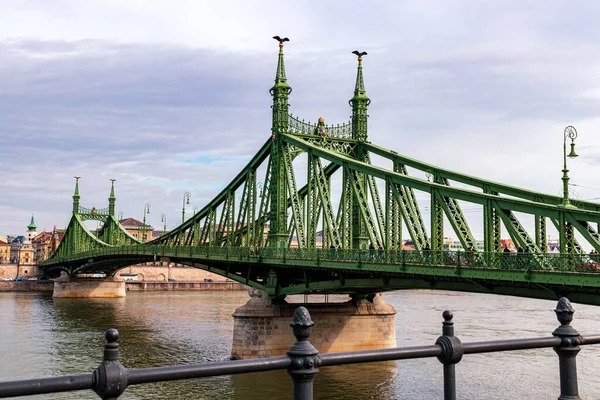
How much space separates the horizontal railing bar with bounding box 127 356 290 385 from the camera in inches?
157

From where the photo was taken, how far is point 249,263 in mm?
41969

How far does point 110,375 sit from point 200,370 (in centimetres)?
53

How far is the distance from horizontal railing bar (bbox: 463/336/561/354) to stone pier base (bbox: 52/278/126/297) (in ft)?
335

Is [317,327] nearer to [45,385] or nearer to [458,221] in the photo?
[458,221]

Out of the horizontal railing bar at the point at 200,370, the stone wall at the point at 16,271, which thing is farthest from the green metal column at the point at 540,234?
the stone wall at the point at 16,271

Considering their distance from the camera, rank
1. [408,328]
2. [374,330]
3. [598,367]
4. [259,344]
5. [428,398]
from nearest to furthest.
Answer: [428,398], [598,367], [259,344], [374,330], [408,328]

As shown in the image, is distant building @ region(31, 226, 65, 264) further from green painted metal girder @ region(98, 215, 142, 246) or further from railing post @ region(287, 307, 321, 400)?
railing post @ region(287, 307, 321, 400)

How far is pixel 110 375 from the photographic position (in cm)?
386

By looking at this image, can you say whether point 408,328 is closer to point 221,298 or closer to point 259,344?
point 259,344

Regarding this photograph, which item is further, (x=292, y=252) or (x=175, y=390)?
(x=292, y=252)

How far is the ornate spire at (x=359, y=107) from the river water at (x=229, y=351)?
14.2 meters

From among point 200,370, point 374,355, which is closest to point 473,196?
point 374,355

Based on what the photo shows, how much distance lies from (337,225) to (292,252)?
636cm

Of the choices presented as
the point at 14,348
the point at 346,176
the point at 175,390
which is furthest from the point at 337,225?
the point at 14,348
